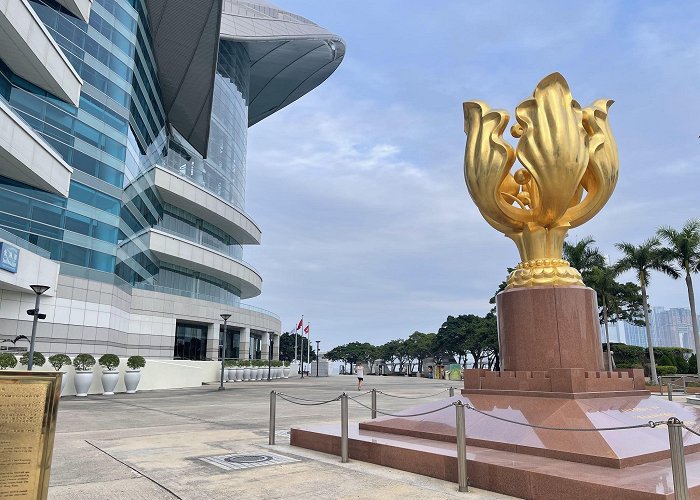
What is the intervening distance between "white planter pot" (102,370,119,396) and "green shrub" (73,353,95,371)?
3.14 ft

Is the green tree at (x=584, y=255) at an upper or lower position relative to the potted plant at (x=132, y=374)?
upper

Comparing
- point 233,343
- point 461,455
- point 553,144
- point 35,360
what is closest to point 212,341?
point 233,343

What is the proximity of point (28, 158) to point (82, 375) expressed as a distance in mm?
9863

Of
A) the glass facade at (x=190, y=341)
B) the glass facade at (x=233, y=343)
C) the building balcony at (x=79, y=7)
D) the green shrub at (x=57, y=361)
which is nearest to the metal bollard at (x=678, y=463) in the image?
the green shrub at (x=57, y=361)

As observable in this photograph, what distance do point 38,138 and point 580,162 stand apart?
23.6 metres

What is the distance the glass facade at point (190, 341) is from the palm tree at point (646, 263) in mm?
33289

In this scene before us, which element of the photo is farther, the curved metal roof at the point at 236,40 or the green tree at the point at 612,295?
the green tree at the point at 612,295

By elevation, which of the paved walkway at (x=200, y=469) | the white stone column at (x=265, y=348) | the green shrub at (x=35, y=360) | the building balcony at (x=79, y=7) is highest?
the building balcony at (x=79, y=7)

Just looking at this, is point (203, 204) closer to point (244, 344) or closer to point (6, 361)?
point (244, 344)

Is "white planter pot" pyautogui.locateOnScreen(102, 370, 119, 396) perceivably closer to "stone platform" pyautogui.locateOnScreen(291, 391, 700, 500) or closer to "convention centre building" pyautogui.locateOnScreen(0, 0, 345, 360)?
"convention centre building" pyautogui.locateOnScreen(0, 0, 345, 360)

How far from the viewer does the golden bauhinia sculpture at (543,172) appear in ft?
32.5

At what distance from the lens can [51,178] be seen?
995 inches

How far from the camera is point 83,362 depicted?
74.5ft

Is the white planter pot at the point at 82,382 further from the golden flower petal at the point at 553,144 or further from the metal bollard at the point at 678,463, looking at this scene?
the metal bollard at the point at 678,463
